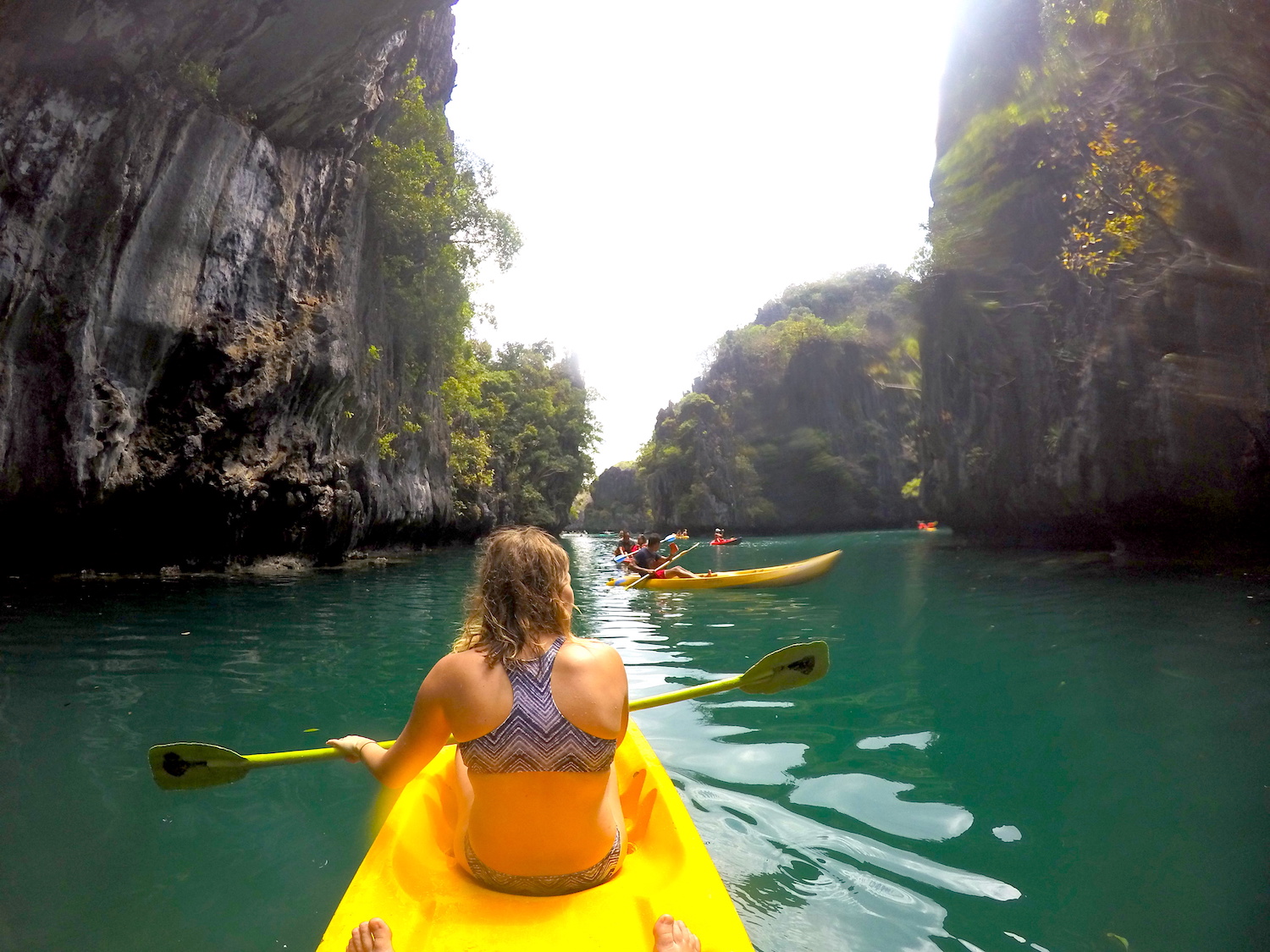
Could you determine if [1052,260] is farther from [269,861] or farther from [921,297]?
[269,861]

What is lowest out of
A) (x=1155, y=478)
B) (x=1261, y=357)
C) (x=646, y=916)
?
(x=646, y=916)

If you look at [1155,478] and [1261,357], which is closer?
[1261,357]

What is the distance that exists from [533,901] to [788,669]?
1.73m

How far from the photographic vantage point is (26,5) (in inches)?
314

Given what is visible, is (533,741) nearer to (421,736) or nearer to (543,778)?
(543,778)

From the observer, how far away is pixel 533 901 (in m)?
1.90

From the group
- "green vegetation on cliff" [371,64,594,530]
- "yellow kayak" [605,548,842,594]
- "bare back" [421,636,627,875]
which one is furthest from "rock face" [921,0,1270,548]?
"green vegetation on cliff" [371,64,594,530]

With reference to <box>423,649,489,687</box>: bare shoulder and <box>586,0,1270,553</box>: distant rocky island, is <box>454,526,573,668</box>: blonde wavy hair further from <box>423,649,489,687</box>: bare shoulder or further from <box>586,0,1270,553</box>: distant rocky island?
<box>586,0,1270,553</box>: distant rocky island

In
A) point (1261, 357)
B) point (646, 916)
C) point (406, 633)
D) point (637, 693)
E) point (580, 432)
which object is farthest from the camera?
point (580, 432)

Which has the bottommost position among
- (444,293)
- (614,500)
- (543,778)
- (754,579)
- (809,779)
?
(809,779)

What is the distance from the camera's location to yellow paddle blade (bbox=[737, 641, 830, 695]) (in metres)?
3.30

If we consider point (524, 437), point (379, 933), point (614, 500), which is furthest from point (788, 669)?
point (614, 500)

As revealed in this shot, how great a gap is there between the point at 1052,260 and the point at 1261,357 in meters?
6.55

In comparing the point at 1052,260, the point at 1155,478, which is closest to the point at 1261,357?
the point at 1155,478
